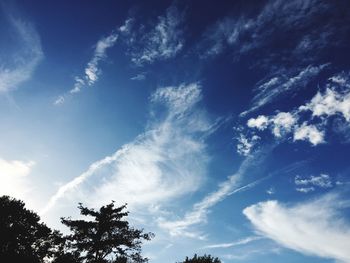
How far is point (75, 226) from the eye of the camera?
129 feet

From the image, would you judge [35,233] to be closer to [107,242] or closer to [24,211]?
[24,211]

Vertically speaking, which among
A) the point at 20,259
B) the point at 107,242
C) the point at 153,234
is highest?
the point at 153,234

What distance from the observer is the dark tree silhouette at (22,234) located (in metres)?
37.5

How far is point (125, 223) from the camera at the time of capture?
4038 centimetres

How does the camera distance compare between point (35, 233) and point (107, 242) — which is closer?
point (107, 242)

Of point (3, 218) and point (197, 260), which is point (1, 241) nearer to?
point (3, 218)

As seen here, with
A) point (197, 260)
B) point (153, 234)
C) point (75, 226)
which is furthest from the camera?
point (197, 260)

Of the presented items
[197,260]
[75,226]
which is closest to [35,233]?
[75,226]

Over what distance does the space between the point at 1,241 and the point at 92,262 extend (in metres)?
10.8

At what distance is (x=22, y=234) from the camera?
39969 millimetres

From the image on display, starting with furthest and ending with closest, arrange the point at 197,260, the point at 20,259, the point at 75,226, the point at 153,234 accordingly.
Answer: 1. the point at 197,260
2. the point at 153,234
3. the point at 75,226
4. the point at 20,259

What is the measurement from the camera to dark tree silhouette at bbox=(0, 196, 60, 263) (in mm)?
37531

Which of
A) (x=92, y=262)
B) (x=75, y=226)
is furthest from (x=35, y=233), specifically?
(x=92, y=262)

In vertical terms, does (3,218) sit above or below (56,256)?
above
